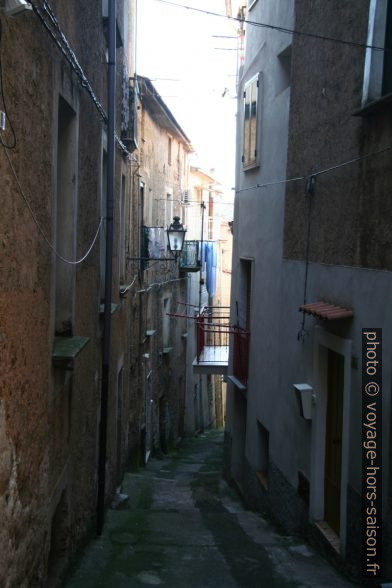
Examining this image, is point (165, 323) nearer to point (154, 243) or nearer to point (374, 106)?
point (154, 243)

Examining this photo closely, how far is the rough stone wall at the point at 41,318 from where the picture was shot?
15.1ft

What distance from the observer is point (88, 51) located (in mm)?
8148

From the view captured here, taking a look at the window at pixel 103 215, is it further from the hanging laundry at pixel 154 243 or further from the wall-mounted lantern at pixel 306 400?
the hanging laundry at pixel 154 243

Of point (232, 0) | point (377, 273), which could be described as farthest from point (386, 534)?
point (232, 0)

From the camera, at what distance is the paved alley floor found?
24.7 ft

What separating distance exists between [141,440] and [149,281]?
13.1ft

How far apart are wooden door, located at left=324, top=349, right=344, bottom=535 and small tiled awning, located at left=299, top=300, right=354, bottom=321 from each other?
2.22ft

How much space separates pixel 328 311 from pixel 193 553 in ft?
11.1

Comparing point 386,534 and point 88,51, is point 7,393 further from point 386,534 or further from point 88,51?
point 88,51

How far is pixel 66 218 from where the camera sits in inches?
286

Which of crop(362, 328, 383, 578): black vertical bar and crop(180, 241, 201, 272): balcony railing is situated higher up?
crop(180, 241, 201, 272): balcony railing

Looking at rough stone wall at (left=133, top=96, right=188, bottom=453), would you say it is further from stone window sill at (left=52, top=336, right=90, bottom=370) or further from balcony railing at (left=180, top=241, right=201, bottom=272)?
stone window sill at (left=52, top=336, right=90, bottom=370)

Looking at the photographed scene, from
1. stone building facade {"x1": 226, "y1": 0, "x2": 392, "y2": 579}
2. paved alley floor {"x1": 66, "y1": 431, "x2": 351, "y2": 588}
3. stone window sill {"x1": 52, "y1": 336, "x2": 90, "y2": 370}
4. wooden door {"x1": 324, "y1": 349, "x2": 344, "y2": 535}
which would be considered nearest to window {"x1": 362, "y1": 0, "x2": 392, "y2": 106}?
stone building facade {"x1": 226, "y1": 0, "x2": 392, "y2": 579}

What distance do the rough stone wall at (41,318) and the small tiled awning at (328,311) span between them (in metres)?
2.62
